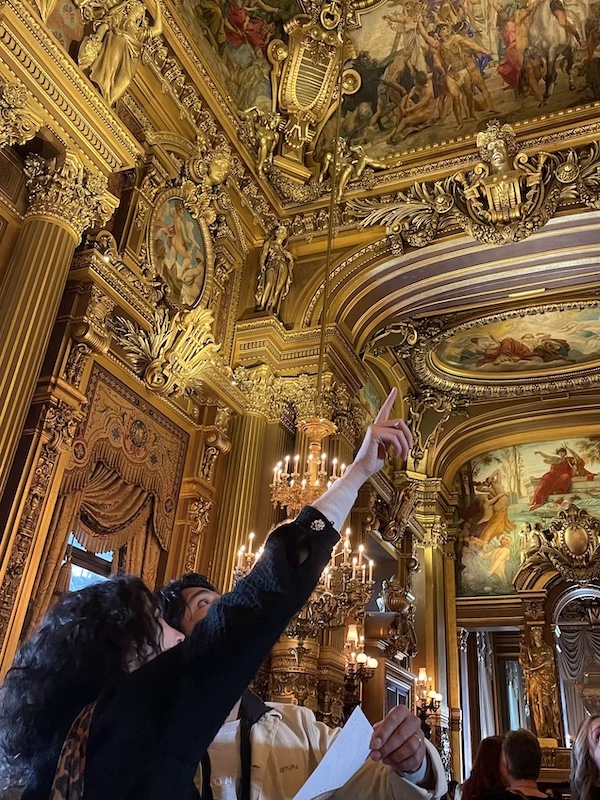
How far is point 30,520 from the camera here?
4578 mm

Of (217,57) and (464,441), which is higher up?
(217,57)

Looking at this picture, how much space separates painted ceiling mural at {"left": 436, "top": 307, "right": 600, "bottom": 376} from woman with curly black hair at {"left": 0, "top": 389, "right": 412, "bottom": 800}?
35.6ft

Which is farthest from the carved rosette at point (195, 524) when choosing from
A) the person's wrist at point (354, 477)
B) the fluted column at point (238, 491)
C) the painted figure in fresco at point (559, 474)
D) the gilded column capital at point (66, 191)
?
the painted figure in fresco at point (559, 474)

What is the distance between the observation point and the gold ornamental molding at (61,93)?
471 cm

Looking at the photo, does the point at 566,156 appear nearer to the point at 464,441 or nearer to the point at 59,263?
the point at 59,263

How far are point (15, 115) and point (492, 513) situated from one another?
12.6 metres

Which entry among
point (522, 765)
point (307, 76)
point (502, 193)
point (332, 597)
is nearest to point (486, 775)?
point (522, 765)

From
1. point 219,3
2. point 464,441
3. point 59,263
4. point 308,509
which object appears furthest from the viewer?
point 464,441

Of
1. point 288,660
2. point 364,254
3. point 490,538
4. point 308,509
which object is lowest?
point 308,509

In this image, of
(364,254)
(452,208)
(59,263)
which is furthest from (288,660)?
(452,208)

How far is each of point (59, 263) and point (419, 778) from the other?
4.53 metres

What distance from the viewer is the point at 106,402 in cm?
586

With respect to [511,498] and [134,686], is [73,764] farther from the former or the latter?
[511,498]

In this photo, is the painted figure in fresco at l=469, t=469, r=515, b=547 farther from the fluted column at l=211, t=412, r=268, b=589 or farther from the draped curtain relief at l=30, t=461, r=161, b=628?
the draped curtain relief at l=30, t=461, r=161, b=628
